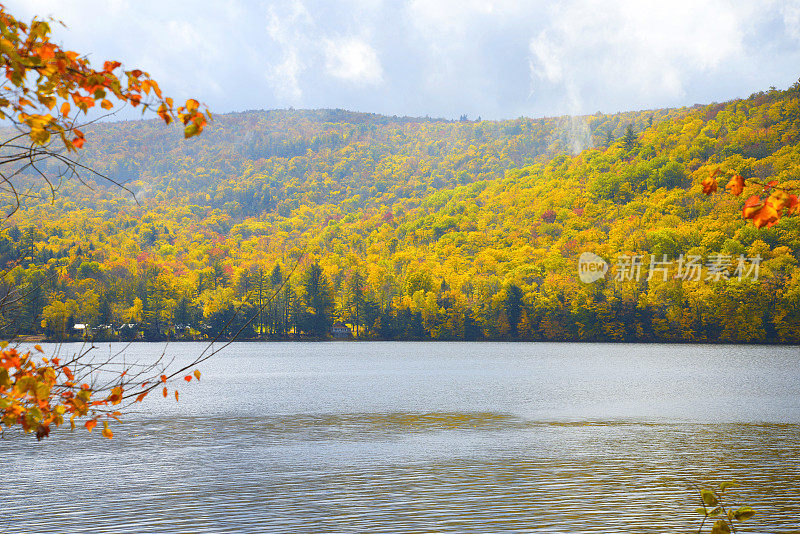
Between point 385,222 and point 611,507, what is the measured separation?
123 m

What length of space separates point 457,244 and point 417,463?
321 feet

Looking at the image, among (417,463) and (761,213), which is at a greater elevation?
(761,213)

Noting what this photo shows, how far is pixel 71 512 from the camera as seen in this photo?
40.9 ft

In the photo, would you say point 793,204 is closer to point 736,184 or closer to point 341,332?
point 736,184

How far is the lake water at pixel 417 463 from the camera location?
39.7 feet

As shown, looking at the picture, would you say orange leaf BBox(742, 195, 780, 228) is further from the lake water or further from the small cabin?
the small cabin

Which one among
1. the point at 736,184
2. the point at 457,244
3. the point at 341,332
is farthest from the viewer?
the point at 457,244

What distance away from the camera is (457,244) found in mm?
114062

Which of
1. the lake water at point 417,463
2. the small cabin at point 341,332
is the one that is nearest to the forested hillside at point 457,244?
the small cabin at point 341,332

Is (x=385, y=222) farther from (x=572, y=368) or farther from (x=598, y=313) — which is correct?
(x=572, y=368)

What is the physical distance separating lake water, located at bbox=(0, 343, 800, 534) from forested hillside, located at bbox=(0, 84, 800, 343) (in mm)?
29734

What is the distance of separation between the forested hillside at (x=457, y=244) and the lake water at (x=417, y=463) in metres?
29.7

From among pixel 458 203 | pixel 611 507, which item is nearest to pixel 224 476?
pixel 611 507

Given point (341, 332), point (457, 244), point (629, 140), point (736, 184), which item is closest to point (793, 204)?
point (736, 184)
